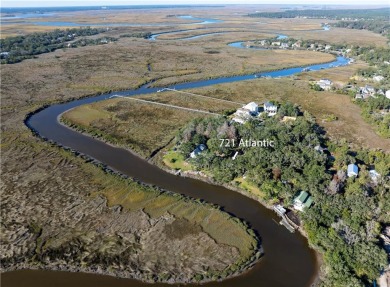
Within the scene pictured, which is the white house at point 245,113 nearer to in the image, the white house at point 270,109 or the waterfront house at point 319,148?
the white house at point 270,109

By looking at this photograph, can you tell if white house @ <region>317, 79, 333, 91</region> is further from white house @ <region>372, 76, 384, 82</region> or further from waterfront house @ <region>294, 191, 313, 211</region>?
waterfront house @ <region>294, 191, 313, 211</region>

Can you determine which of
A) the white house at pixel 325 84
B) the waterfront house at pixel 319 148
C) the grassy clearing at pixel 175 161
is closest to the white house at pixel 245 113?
the waterfront house at pixel 319 148

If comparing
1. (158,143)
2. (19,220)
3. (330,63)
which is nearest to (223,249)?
(19,220)

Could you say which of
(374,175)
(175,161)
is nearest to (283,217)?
(374,175)

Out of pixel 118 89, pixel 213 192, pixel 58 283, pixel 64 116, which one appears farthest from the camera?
pixel 118 89

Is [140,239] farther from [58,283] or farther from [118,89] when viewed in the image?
[118,89]

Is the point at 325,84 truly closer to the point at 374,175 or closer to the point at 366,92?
the point at 366,92
